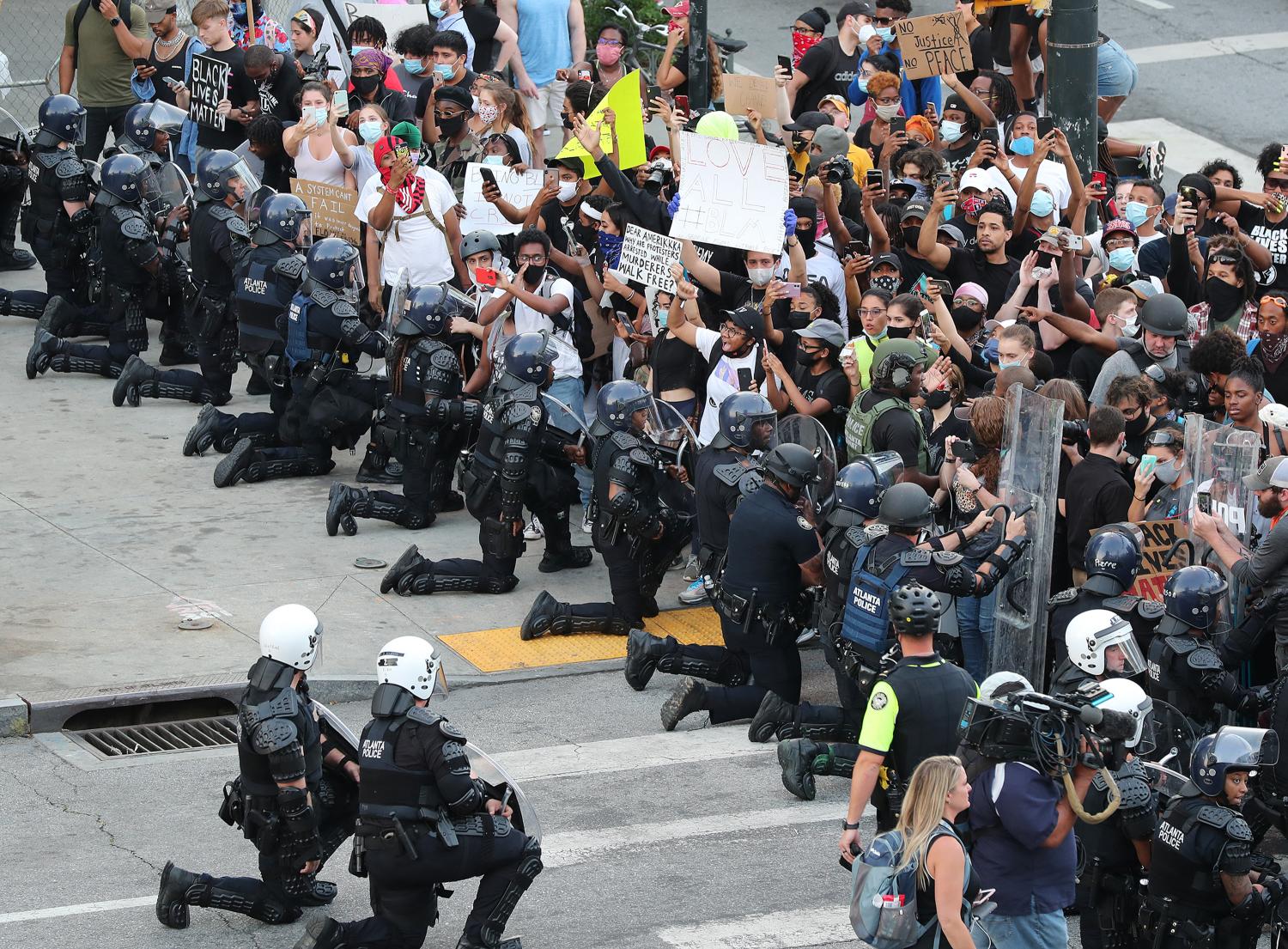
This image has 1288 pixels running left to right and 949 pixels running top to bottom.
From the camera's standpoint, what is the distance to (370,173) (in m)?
15.1

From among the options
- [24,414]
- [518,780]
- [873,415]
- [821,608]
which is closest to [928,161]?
[873,415]

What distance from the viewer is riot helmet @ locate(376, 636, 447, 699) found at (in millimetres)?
7418

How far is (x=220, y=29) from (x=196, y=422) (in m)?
3.74

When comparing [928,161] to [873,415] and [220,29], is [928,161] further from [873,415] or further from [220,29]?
[220,29]

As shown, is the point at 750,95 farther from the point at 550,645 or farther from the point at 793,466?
the point at 793,466

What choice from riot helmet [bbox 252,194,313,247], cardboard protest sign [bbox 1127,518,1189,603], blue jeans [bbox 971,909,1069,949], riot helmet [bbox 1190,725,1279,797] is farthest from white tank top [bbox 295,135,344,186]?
blue jeans [bbox 971,909,1069,949]

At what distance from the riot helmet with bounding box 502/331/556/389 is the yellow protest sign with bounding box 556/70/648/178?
2.46 meters

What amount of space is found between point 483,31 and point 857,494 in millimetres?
9484

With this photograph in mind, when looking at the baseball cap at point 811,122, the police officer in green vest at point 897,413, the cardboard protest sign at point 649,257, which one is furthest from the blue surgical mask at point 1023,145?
the police officer in green vest at point 897,413

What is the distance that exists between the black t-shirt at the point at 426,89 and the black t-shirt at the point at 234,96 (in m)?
1.36

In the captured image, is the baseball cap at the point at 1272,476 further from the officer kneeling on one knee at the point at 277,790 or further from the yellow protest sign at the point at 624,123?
the yellow protest sign at the point at 624,123

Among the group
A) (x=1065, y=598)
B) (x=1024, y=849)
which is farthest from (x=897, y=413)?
(x=1024, y=849)

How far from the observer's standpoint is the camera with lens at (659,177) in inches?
552

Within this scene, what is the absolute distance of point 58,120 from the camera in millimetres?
15844
